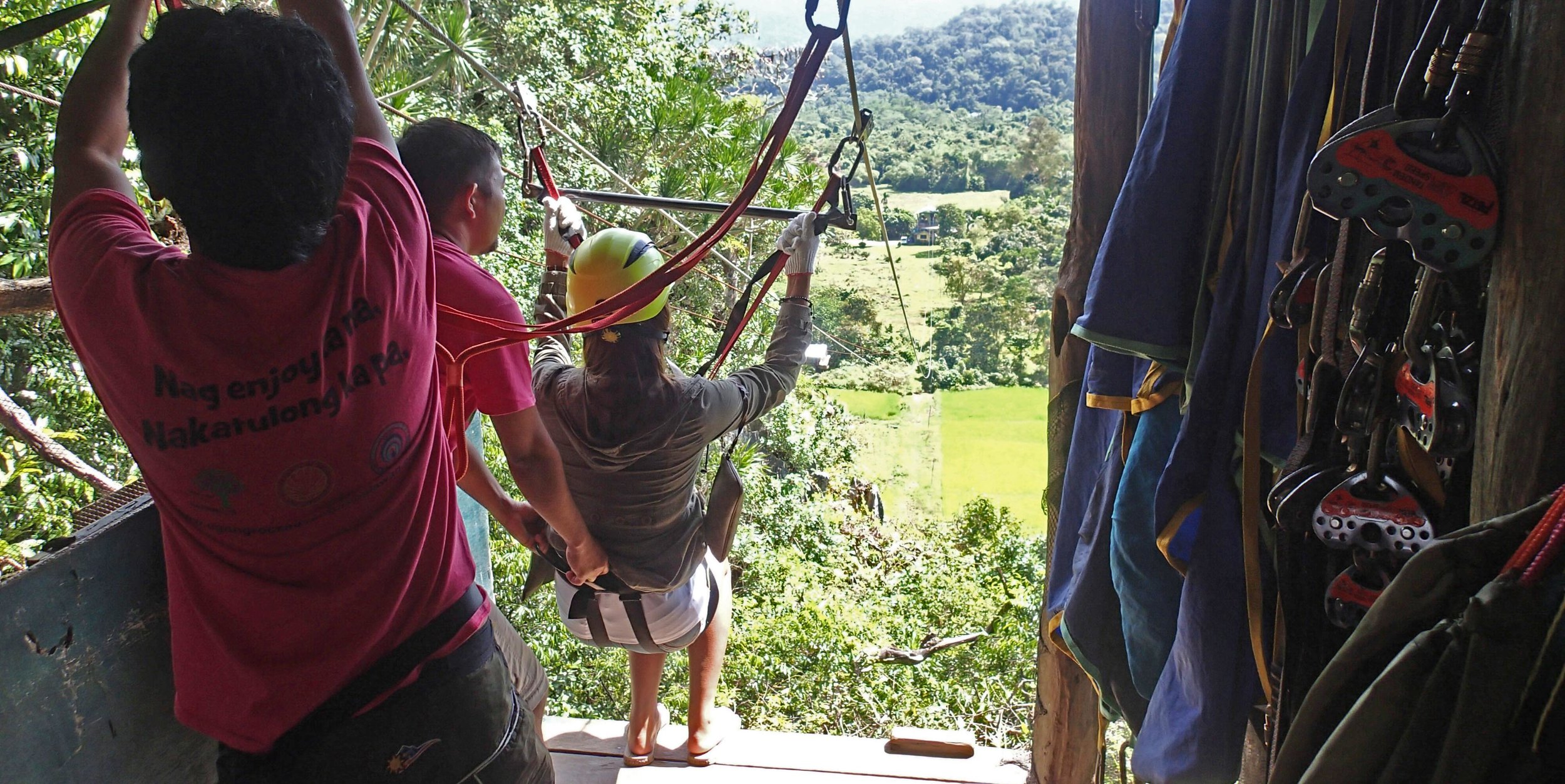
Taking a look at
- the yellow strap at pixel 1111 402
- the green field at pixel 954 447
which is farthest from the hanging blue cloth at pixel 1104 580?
the green field at pixel 954 447

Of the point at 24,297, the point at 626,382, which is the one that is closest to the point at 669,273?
the point at 626,382

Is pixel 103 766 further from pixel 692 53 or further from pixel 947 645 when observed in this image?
pixel 692 53

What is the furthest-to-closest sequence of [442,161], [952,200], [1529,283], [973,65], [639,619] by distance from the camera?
[973,65]
[952,200]
[639,619]
[442,161]
[1529,283]

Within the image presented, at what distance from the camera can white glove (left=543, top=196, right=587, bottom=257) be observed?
2225 millimetres

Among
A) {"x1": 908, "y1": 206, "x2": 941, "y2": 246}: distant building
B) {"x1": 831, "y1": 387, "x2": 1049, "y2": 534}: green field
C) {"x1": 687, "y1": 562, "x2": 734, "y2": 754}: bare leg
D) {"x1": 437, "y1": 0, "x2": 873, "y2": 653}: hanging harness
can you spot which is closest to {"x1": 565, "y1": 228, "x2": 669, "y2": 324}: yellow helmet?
{"x1": 437, "y1": 0, "x2": 873, "y2": 653}: hanging harness

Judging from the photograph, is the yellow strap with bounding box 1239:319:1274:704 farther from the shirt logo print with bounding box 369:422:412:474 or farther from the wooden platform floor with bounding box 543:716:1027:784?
the wooden platform floor with bounding box 543:716:1027:784

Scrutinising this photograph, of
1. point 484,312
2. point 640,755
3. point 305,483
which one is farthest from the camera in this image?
point 640,755

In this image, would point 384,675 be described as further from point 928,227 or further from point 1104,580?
point 928,227

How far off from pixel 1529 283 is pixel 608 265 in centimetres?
159

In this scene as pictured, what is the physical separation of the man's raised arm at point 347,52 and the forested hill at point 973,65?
27231 mm

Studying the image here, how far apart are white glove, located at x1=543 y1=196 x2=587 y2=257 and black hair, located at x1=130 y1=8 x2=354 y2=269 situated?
53.5 inches

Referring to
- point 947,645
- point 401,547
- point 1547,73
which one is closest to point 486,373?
point 401,547

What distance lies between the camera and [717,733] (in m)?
2.34

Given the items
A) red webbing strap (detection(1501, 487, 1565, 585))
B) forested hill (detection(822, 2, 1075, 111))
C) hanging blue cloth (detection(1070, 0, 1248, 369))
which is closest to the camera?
red webbing strap (detection(1501, 487, 1565, 585))
